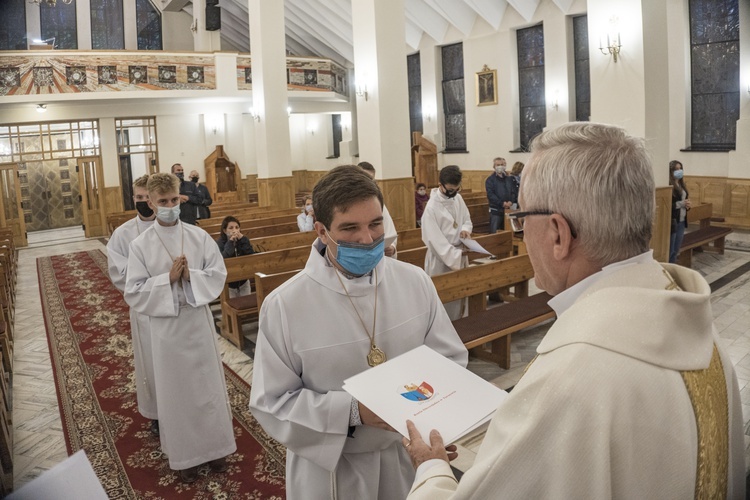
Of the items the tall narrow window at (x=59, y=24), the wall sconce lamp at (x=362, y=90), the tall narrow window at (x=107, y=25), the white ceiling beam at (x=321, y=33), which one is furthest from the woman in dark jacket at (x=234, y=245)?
the tall narrow window at (x=59, y=24)

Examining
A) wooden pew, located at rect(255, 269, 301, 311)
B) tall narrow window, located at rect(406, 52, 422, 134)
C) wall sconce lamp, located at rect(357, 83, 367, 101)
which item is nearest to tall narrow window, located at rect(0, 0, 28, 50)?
tall narrow window, located at rect(406, 52, 422, 134)

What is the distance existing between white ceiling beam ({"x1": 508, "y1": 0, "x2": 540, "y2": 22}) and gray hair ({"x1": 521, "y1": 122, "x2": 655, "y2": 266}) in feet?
52.9

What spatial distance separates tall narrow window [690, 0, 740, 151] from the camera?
507 inches

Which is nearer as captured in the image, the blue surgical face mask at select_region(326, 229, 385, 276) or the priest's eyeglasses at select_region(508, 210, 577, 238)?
the priest's eyeglasses at select_region(508, 210, 577, 238)

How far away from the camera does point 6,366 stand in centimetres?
565

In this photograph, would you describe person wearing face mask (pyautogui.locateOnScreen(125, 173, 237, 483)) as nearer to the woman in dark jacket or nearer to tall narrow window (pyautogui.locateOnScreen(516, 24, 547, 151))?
the woman in dark jacket

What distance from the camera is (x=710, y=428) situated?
1.09 m

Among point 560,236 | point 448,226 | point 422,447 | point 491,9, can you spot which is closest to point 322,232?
point 422,447

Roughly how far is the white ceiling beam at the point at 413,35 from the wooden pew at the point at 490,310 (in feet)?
48.5

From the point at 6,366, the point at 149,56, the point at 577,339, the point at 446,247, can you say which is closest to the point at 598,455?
the point at 577,339

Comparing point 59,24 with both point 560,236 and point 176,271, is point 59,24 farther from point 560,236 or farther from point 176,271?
point 560,236

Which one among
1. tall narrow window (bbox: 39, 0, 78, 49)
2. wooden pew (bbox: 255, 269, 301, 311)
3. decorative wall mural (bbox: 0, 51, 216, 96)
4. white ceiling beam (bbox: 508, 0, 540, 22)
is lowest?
wooden pew (bbox: 255, 269, 301, 311)

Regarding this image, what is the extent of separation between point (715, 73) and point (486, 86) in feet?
20.6

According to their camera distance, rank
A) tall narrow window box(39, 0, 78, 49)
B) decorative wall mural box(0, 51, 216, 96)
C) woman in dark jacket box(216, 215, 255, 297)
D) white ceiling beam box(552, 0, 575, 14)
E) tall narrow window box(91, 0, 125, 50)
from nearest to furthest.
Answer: woman in dark jacket box(216, 215, 255, 297) < white ceiling beam box(552, 0, 575, 14) < decorative wall mural box(0, 51, 216, 96) < tall narrow window box(39, 0, 78, 49) < tall narrow window box(91, 0, 125, 50)
